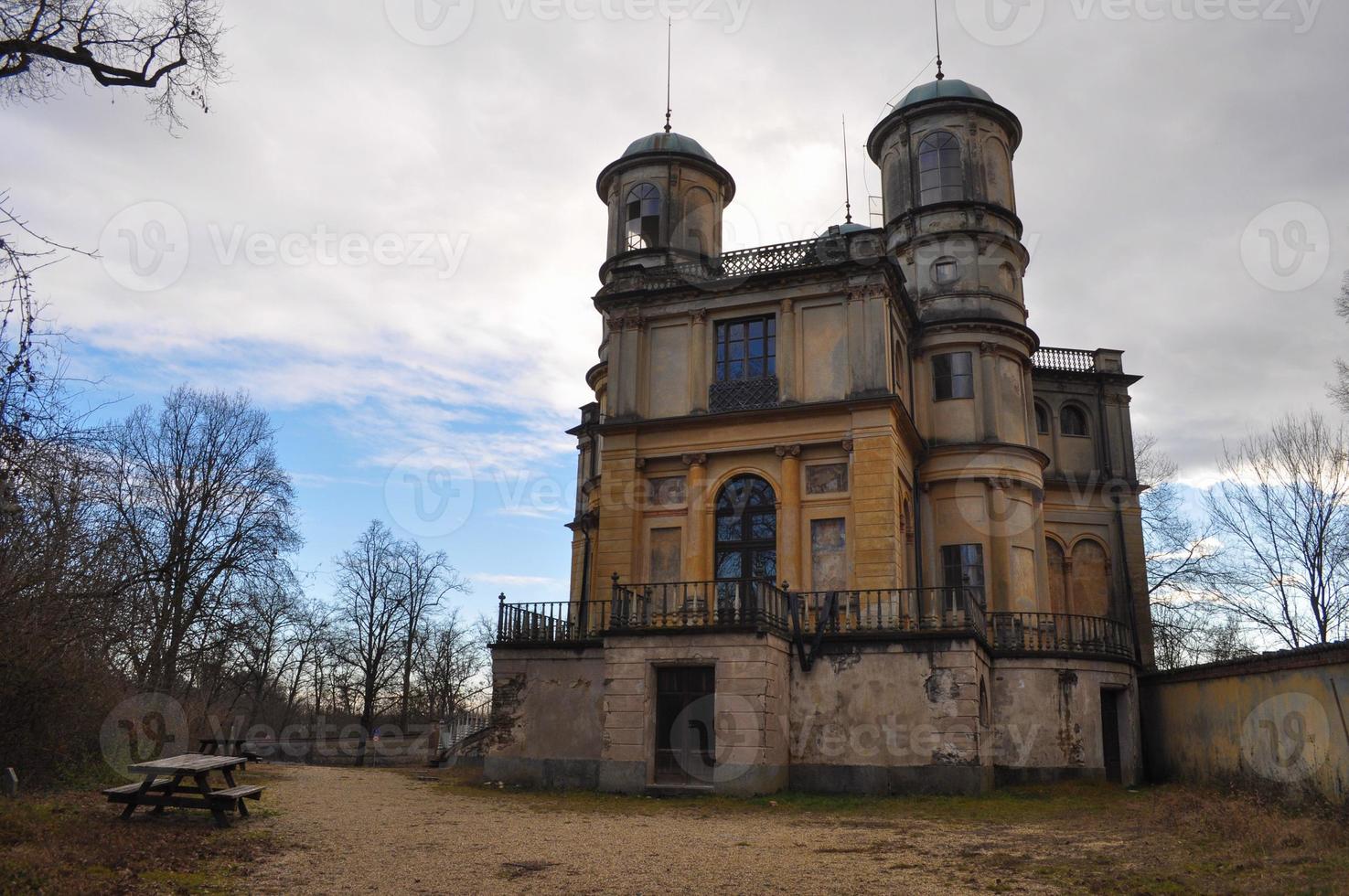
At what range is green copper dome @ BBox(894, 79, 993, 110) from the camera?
104 feet

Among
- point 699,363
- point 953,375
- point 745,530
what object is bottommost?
point 745,530

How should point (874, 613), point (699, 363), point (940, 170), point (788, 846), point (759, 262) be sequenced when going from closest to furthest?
point (788, 846), point (874, 613), point (699, 363), point (759, 262), point (940, 170)

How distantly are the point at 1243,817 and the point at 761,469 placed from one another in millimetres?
13946

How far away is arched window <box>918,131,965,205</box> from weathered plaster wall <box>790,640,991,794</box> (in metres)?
16.4

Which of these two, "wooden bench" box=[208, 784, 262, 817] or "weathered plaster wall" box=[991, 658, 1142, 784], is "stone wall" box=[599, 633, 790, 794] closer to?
"weathered plaster wall" box=[991, 658, 1142, 784]

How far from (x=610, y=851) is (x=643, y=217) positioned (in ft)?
82.3

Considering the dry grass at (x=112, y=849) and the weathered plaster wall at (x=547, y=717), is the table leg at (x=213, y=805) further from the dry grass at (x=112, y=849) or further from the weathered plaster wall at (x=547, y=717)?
the weathered plaster wall at (x=547, y=717)

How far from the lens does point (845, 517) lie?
24375 mm

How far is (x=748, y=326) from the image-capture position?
26.8m

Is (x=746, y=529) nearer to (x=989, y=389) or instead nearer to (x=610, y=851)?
(x=989, y=389)

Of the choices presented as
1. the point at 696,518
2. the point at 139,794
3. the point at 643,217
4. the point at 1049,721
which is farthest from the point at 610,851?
the point at 643,217

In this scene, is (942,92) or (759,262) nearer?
(759,262)

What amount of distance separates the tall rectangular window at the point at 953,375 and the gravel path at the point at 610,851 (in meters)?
16.1

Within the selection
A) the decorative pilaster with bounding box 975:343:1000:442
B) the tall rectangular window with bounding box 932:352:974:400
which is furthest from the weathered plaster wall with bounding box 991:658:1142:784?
the tall rectangular window with bounding box 932:352:974:400
